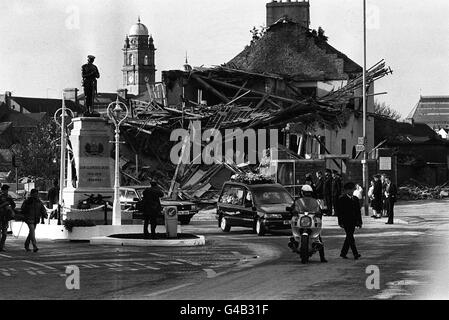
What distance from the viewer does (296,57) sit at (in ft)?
241

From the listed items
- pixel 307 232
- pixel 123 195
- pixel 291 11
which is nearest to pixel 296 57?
pixel 291 11

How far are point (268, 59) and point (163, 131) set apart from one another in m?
18.8

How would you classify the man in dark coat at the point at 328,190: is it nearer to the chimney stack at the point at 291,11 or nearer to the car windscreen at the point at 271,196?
the car windscreen at the point at 271,196

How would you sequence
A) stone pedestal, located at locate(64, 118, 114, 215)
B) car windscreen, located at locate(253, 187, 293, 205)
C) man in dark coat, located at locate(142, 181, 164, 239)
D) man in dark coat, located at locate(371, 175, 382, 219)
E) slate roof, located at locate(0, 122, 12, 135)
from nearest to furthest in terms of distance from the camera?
man in dark coat, located at locate(142, 181, 164, 239) → car windscreen, located at locate(253, 187, 293, 205) → stone pedestal, located at locate(64, 118, 114, 215) → man in dark coat, located at locate(371, 175, 382, 219) → slate roof, located at locate(0, 122, 12, 135)

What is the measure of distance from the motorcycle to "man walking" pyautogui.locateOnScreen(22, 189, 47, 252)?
7.53m

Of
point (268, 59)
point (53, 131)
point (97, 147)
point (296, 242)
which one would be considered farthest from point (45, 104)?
point (296, 242)

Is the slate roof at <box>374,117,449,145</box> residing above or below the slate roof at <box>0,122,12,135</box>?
below

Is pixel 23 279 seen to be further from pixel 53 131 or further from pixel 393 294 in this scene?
pixel 53 131

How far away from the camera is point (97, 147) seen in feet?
115

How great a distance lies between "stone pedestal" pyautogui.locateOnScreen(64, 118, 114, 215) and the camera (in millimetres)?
34594

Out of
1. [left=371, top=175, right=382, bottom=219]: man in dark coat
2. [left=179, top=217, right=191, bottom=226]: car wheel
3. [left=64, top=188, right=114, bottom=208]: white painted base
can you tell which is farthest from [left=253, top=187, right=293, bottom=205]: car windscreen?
[left=371, top=175, right=382, bottom=219]: man in dark coat

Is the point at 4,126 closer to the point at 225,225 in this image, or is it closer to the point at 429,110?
the point at 429,110

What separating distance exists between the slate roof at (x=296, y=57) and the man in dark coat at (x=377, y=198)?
32747mm

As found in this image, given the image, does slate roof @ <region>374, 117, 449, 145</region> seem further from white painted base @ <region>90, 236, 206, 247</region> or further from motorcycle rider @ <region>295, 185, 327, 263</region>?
motorcycle rider @ <region>295, 185, 327, 263</region>
